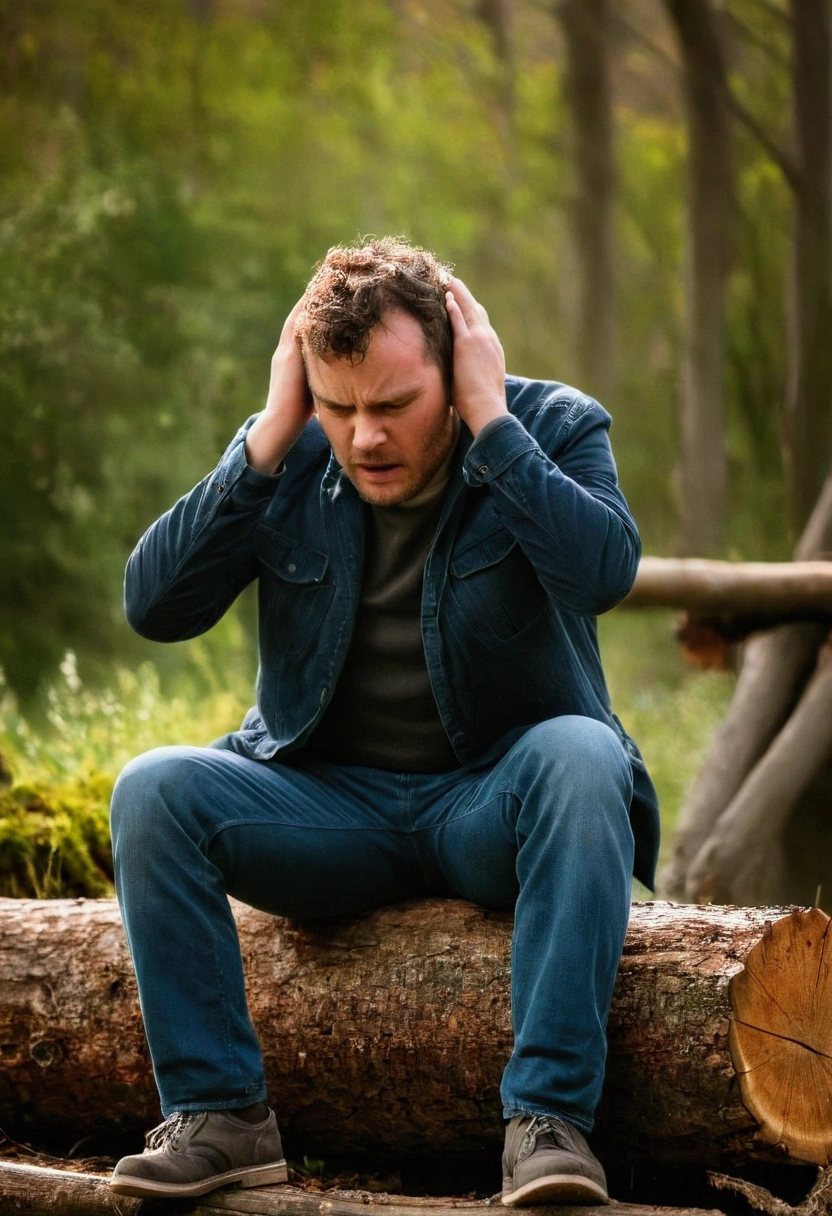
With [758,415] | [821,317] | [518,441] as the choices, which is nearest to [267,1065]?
[518,441]

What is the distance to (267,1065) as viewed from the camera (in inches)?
112

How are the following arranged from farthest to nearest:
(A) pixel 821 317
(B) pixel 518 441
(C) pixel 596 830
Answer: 1. (A) pixel 821 317
2. (B) pixel 518 441
3. (C) pixel 596 830

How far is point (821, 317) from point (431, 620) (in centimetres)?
891

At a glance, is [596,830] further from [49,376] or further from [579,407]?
[49,376]

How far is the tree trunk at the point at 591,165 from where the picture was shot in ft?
46.5

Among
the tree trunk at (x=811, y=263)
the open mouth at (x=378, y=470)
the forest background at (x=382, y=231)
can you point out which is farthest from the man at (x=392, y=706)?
the tree trunk at (x=811, y=263)

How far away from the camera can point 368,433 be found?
2.65m

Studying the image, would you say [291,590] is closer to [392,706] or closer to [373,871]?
[392,706]

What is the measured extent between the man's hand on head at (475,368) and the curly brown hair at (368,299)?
0.11ft

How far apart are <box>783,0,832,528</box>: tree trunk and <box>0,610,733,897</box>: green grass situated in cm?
191

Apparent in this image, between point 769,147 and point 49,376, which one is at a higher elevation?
point 769,147

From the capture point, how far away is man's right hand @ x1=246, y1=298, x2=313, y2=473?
278 cm

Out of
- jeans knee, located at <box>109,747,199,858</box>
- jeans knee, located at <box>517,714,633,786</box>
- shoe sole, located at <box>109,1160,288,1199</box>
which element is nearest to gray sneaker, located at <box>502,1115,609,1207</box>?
shoe sole, located at <box>109,1160,288,1199</box>

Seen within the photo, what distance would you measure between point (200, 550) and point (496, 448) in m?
0.66
